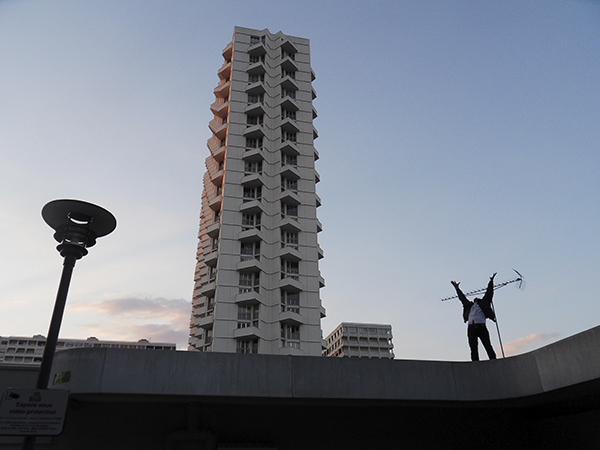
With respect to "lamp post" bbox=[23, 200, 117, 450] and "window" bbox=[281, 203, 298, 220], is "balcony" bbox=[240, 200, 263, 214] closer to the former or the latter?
"window" bbox=[281, 203, 298, 220]

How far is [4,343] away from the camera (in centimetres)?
12681

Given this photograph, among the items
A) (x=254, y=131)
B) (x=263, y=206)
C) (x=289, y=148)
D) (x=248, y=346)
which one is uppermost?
(x=254, y=131)

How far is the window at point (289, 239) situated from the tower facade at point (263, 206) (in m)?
0.11

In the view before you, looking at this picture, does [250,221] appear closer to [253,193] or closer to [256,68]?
[253,193]

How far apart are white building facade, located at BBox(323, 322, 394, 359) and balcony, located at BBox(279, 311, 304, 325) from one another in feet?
252

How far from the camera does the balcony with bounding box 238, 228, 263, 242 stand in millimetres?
46906

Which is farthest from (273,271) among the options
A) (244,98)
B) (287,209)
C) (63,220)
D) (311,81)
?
(63,220)

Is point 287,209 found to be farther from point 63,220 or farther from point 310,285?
point 63,220

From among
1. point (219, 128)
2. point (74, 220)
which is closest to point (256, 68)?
point (219, 128)

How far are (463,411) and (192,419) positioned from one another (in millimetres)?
6085

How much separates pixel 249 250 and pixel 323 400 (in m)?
39.4

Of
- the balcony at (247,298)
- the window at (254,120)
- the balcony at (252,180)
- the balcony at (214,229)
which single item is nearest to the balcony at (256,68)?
the window at (254,120)

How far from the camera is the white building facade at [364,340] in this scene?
391ft

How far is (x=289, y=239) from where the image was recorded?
49.8 meters
